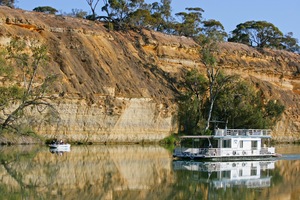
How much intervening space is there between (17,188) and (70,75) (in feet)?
112

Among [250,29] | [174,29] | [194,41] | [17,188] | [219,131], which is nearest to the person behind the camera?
[17,188]

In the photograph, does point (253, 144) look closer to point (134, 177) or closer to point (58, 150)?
point (58, 150)

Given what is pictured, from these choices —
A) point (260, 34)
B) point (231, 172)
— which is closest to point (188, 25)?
point (260, 34)

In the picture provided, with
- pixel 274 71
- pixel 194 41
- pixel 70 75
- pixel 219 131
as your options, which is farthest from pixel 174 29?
pixel 219 131

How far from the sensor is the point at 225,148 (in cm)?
4631

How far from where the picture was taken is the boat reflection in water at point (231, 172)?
3275 centimetres

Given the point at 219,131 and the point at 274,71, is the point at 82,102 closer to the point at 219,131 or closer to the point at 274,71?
the point at 219,131

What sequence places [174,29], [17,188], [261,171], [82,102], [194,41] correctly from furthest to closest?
[174,29], [194,41], [82,102], [261,171], [17,188]

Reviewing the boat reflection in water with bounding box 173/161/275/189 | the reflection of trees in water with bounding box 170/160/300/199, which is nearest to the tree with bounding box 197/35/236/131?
the boat reflection in water with bounding box 173/161/275/189

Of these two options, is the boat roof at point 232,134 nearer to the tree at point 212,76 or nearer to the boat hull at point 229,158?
the boat hull at point 229,158

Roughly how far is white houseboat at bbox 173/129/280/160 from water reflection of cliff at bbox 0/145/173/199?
2.17 m

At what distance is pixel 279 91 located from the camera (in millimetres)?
85125

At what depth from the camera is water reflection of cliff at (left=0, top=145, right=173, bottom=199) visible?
27.7 m

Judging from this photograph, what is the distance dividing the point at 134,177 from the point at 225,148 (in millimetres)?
14282
